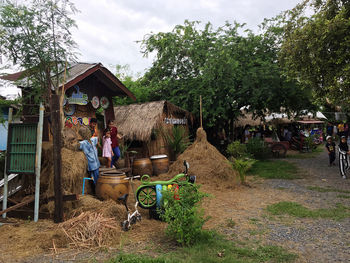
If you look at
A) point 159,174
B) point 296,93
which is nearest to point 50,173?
point 159,174

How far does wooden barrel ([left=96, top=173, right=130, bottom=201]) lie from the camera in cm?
572

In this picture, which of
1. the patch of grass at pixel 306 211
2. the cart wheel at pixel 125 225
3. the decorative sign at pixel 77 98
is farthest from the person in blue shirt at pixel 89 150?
the patch of grass at pixel 306 211

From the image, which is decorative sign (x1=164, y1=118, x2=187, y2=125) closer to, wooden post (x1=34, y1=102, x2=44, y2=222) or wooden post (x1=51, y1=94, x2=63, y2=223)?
wooden post (x1=51, y1=94, x2=63, y2=223)

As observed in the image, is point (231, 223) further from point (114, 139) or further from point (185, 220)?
point (114, 139)

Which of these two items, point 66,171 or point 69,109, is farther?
point 69,109

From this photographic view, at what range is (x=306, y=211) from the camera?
554 centimetres

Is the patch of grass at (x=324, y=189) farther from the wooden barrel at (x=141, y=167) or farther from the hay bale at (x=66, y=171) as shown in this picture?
the hay bale at (x=66, y=171)

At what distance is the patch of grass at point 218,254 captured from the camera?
11.1 ft

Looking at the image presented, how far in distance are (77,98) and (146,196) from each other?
4.29m

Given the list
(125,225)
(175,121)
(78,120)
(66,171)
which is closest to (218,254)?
(125,225)

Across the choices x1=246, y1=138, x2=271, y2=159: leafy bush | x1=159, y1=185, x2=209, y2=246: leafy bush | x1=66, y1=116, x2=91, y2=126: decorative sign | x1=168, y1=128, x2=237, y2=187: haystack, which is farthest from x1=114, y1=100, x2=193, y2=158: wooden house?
x1=159, y1=185, x2=209, y2=246: leafy bush

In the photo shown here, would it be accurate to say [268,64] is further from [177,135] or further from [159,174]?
[159,174]

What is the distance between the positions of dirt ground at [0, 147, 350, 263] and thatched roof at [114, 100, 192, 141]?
423 cm

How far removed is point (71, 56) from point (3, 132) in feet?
27.7
